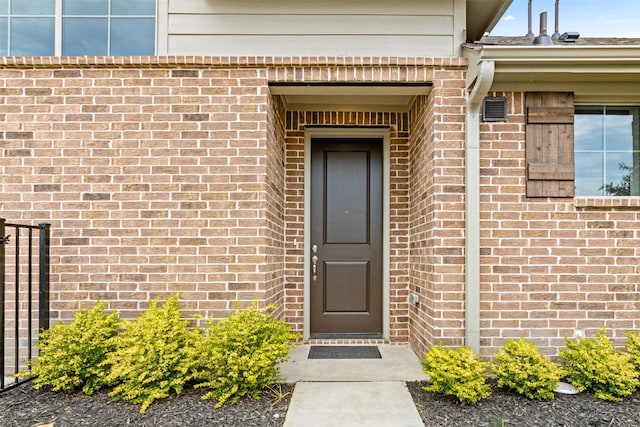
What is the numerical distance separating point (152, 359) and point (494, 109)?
10.3ft

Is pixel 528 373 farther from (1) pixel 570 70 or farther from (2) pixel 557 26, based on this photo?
(2) pixel 557 26

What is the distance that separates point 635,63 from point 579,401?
248 centimetres

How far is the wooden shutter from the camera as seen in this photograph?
11.0ft

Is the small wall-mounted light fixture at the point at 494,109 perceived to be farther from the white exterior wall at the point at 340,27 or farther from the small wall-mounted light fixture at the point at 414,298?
the small wall-mounted light fixture at the point at 414,298

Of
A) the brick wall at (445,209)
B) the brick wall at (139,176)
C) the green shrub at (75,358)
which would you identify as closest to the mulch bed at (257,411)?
the green shrub at (75,358)

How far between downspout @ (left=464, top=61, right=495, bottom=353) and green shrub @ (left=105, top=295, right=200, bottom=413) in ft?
6.79

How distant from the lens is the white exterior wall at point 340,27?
343cm

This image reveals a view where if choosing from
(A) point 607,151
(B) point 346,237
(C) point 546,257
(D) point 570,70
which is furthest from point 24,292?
(A) point 607,151

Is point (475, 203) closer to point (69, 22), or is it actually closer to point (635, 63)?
point (635, 63)

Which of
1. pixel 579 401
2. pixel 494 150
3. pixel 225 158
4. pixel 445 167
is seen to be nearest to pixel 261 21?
pixel 225 158

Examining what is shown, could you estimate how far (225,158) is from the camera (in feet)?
11.1

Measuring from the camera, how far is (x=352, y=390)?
303cm

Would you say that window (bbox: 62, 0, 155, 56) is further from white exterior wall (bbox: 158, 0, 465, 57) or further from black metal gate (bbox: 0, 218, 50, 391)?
black metal gate (bbox: 0, 218, 50, 391)

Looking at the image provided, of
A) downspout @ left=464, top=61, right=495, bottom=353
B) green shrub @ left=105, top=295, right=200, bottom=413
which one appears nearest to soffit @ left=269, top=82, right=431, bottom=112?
downspout @ left=464, top=61, right=495, bottom=353
